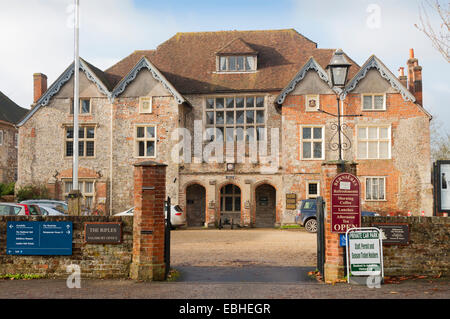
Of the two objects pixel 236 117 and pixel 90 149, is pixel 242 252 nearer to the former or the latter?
pixel 236 117

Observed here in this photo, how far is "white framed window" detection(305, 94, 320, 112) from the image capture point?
27734 mm

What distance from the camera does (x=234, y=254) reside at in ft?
49.6

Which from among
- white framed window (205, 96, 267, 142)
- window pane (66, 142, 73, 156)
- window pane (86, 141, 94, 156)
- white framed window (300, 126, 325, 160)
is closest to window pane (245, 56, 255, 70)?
white framed window (205, 96, 267, 142)

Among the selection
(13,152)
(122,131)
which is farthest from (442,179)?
(13,152)

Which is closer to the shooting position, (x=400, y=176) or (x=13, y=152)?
(x=400, y=176)

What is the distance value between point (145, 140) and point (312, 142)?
968cm

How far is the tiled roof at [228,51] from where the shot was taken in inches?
1169

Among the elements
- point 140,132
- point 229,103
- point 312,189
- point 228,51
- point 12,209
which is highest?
point 228,51

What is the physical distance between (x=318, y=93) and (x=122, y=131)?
11576 millimetres

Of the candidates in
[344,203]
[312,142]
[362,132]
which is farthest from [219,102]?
[344,203]

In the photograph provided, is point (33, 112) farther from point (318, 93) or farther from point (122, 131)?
point (318, 93)

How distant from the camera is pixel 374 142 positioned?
90.7ft

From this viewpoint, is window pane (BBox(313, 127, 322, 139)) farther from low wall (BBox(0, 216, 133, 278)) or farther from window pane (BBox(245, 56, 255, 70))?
low wall (BBox(0, 216, 133, 278))

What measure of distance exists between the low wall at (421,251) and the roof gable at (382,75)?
1806 cm
